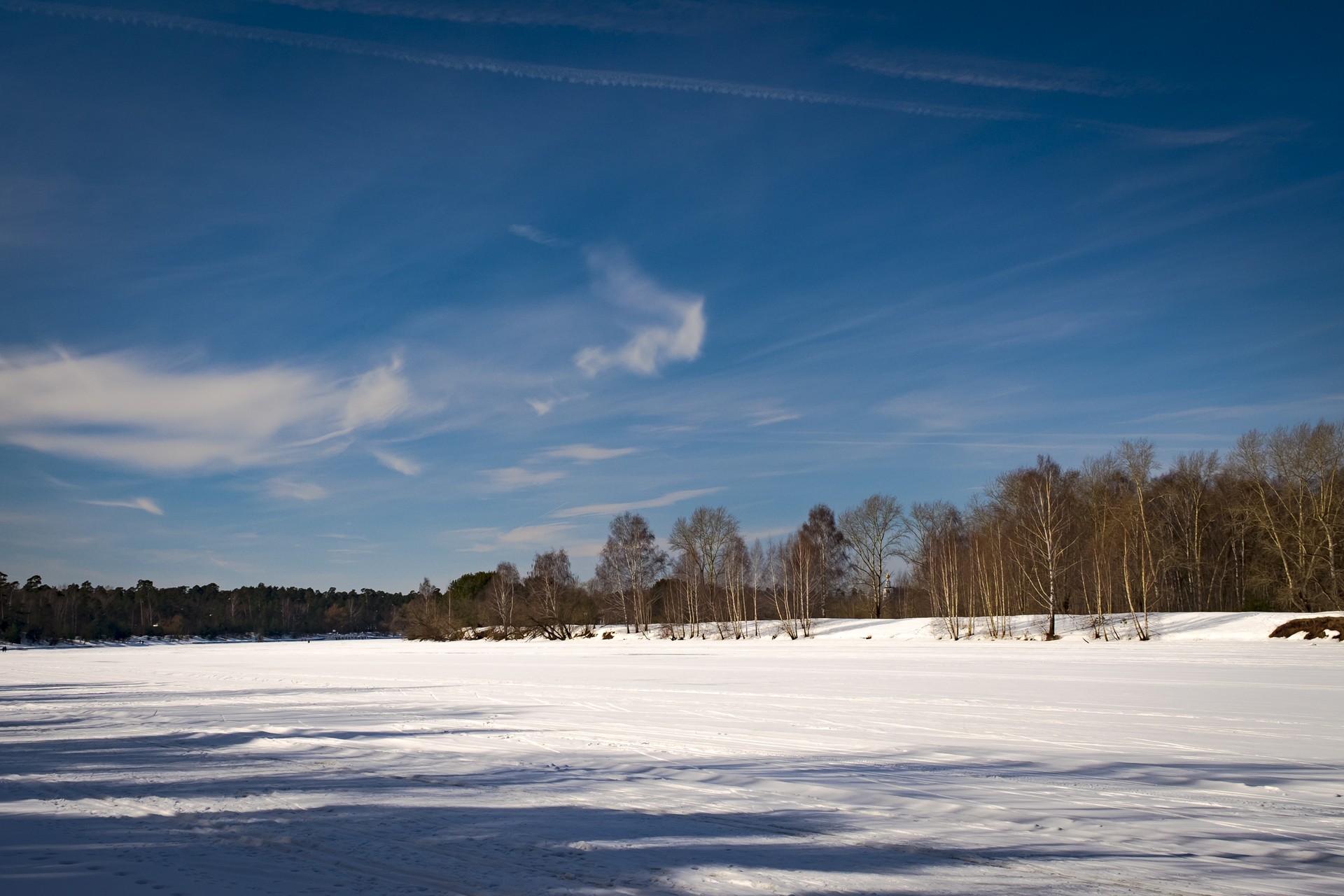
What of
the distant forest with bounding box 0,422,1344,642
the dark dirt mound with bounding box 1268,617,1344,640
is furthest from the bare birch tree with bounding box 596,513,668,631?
the dark dirt mound with bounding box 1268,617,1344,640

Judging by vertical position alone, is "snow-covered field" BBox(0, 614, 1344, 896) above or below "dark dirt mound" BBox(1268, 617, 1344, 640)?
above

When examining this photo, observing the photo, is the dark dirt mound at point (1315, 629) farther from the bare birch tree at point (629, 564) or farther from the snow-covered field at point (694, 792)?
the bare birch tree at point (629, 564)

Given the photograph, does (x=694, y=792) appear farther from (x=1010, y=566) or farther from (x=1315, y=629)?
(x=1010, y=566)

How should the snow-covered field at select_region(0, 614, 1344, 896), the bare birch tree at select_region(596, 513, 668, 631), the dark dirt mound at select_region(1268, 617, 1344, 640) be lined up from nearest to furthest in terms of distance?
the snow-covered field at select_region(0, 614, 1344, 896) → the dark dirt mound at select_region(1268, 617, 1344, 640) → the bare birch tree at select_region(596, 513, 668, 631)

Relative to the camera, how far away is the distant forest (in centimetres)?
4844

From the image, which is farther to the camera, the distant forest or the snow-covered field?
the distant forest

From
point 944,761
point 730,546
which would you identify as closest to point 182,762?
point 944,761

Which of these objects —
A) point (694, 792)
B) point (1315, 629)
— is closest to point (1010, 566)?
point (1315, 629)

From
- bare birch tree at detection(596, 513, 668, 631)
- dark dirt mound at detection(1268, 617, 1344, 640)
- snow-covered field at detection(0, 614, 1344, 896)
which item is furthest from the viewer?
bare birch tree at detection(596, 513, 668, 631)

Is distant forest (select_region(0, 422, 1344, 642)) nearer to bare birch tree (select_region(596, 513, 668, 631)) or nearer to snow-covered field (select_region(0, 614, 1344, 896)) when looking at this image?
bare birch tree (select_region(596, 513, 668, 631))

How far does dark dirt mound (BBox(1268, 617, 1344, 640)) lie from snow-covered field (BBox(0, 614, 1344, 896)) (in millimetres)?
19495

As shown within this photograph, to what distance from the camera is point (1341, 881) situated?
18.8 ft

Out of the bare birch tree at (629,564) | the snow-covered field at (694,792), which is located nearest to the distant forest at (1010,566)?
the bare birch tree at (629,564)

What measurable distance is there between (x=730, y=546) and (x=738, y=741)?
6697cm
